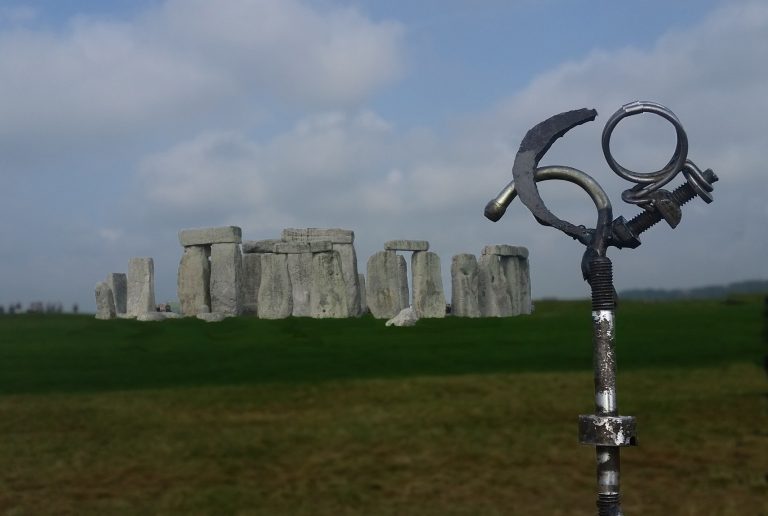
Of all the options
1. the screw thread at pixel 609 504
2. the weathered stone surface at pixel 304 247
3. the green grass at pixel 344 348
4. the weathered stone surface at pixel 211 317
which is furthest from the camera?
the weathered stone surface at pixel 304 247

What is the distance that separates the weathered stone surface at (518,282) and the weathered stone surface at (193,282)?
8.94 meters

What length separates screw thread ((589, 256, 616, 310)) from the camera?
138 inches

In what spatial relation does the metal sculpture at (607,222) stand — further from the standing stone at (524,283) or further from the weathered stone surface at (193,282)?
the standing stone at (524,283)

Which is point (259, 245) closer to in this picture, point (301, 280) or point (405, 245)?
point (301, 280)

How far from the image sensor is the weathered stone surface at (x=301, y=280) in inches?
1038

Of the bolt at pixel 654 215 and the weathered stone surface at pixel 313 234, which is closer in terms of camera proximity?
the bolt at pixel 654 215

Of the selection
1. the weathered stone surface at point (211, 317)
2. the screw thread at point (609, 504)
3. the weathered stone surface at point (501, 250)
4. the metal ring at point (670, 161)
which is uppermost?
the weathered stone surface at point (501, 250)

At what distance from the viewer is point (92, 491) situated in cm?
1030

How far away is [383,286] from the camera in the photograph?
88.7 ft

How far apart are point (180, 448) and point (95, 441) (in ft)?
4.10

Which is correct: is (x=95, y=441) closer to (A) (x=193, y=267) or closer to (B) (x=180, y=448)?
(B) (x=180, y=448)

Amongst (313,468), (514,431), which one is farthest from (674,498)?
(313,468)

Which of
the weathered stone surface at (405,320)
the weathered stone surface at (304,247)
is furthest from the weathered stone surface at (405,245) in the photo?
the weathered stone surface at (405,320)

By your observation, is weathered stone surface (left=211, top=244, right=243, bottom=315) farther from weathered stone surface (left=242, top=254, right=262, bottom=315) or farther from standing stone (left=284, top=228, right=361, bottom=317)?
standing stone (left=284, top=228, right=361, bottom=317)
